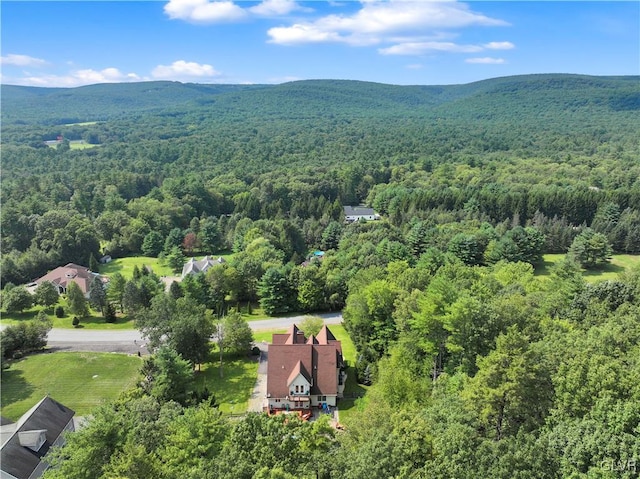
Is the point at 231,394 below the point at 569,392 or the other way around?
below

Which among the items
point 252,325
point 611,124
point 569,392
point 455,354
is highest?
point 611,124

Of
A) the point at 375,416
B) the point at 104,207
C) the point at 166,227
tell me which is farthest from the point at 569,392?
the point at 104,207

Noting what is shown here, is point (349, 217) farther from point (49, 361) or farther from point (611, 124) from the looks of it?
point (611, 124)

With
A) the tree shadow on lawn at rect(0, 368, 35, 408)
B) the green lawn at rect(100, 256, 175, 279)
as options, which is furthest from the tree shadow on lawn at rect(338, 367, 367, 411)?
the green lawn at rect(100, 256, 175, 279)

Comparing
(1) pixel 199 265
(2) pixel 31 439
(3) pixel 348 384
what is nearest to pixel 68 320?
(1) pixel 199 265

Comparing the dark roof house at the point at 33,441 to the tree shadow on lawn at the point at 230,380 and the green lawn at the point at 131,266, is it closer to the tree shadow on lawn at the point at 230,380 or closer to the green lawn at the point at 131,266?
the tree shadow on lawn at the point at 230,380
